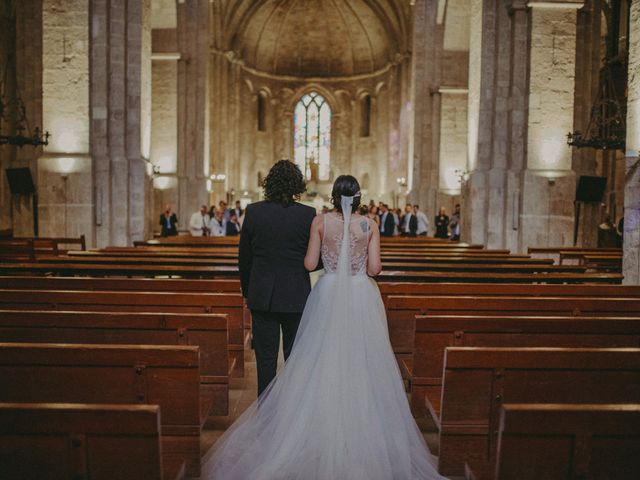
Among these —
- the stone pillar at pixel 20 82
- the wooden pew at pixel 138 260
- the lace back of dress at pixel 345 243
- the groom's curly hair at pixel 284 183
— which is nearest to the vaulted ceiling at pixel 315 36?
the stone pillar at pixel 20 82

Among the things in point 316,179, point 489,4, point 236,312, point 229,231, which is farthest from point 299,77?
point 236,312

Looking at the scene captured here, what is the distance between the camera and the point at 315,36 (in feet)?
121

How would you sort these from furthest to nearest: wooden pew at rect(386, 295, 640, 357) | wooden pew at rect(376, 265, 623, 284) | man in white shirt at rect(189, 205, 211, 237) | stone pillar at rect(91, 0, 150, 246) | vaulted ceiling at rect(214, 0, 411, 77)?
vaulted ceiling at rect(214, 0, 411, 77)
man in white shirt at rect(189, 205, 211, 237)
stone pillar at rect(91, 0, 150, 246)
wooden pew at rect(376, 265, 623, 284)
wooden pew at rect(386, 295, 640, 357)

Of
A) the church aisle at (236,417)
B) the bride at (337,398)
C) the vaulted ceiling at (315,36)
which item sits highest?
the vaulted ceiling at (315,36)

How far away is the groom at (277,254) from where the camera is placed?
3840mm

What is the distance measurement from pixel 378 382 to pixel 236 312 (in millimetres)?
1504

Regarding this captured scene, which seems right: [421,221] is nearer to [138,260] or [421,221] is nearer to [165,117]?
[165,117]

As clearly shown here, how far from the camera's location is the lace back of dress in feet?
12.4

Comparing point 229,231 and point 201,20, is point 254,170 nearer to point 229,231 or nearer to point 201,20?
point 201,20

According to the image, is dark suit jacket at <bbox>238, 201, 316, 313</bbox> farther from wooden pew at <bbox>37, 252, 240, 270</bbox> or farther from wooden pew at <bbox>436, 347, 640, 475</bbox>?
wooden pew at <bbox>37, 252, 240, 270</bbox>

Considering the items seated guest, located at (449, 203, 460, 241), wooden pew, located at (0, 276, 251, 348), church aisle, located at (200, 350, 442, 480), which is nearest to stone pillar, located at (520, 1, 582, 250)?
seated guest, located at (449, 203, 460, 241)

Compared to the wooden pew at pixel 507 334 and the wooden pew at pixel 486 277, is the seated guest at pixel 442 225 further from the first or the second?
the wooden pew at pixel 507 334

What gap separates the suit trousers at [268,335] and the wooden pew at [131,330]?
23 cm

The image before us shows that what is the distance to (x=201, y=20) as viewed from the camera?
21.8m
